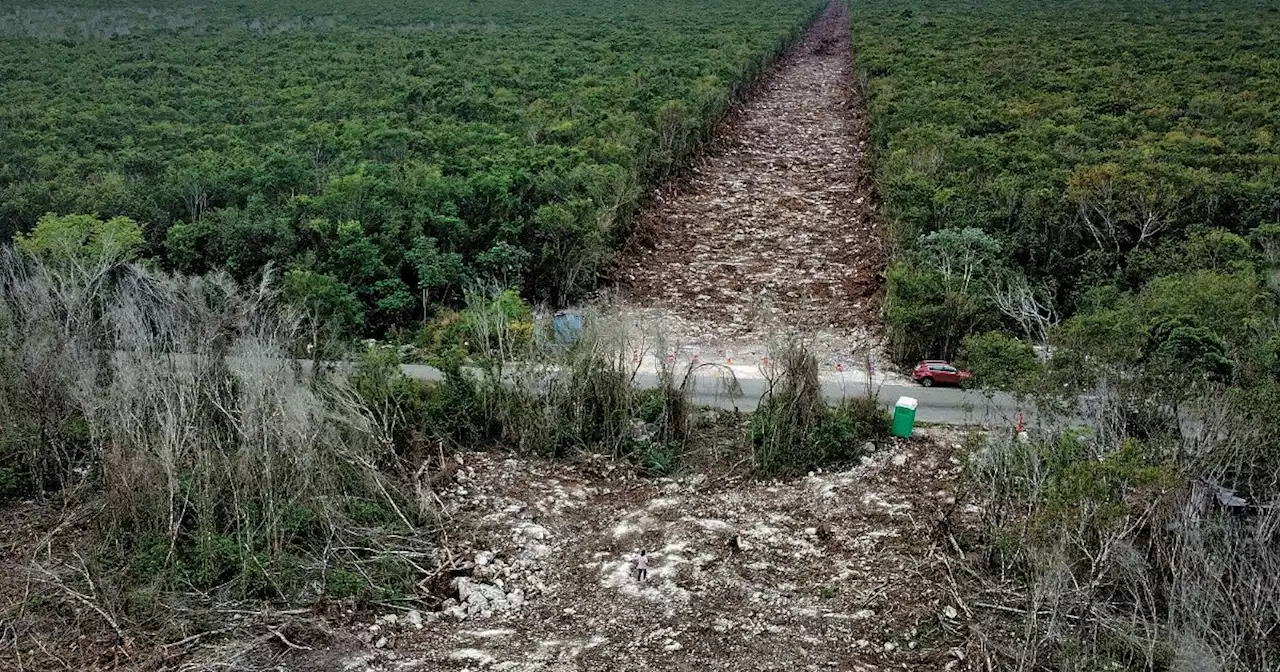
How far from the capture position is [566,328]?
22.4 meters

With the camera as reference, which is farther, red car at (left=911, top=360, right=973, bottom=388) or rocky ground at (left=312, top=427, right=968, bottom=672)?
red car at (left=911, top=360, right=973, bottom=388)

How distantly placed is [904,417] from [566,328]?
7.24 metres

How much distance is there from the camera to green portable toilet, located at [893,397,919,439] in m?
20.2

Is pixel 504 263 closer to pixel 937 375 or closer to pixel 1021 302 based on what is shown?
pixel 937 375

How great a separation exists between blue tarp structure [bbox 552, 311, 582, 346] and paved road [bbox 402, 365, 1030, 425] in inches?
72.1

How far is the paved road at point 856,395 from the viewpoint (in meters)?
21.3

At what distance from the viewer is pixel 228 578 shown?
15.2m

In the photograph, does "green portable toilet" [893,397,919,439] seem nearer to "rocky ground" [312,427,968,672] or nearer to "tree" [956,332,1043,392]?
"rocky ground" [312,427,968,672]

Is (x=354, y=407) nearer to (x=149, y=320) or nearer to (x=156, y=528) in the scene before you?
(x=156, y=528)

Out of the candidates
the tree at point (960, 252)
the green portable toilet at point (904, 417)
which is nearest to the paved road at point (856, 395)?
the green portable toilet at point (904, 417)

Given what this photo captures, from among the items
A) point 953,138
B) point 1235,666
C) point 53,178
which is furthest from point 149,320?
point 953,138

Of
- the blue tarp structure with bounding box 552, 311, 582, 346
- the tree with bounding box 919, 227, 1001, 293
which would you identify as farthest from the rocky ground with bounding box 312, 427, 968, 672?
the tree with bounding box 919, 227, 1001, 293

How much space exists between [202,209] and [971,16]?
66137mm

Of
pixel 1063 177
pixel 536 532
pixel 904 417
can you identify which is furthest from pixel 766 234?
pixel 536 532
